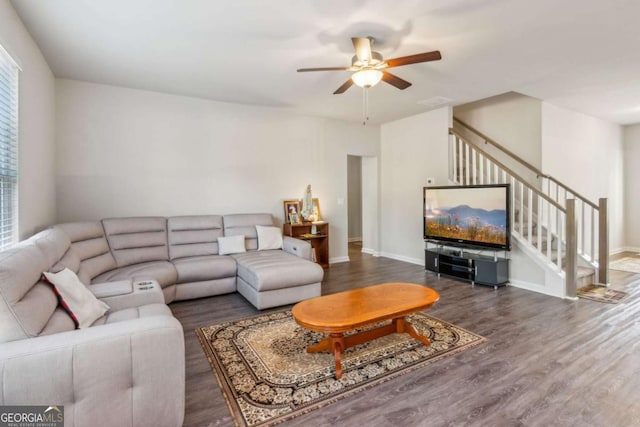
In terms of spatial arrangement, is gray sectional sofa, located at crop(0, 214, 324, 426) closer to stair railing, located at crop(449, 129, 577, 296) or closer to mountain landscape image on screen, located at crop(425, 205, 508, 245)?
mountain landscape image on screen, located at crop(425, 205, 508, 245)

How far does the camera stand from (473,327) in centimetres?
298

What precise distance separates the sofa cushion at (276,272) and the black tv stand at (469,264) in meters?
2.10

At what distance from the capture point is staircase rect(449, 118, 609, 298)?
385cm

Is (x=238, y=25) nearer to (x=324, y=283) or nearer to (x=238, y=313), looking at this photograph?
(x=238, y=313)

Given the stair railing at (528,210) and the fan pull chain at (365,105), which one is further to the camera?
the fan pull chain at (365,105)

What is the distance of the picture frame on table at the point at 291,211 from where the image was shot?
5340 mm

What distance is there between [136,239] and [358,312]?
3.01 meters

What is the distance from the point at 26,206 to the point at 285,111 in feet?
12.1

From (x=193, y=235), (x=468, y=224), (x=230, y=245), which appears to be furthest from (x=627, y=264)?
(x=193, y=235)

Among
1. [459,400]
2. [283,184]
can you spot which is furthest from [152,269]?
[459,400]

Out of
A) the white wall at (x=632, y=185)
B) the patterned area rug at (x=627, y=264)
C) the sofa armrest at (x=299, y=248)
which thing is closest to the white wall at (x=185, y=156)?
the sofa armrest at (x=299, y=248)

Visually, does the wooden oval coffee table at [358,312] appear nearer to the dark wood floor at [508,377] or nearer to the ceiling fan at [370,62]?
the dark wood floor at [508,377]

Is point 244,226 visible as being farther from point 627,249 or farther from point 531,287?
point 627,249

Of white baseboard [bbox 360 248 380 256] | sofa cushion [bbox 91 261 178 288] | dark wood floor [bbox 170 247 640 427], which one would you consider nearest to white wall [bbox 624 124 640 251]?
dark wood floor [bbox 170 247 640 427]
